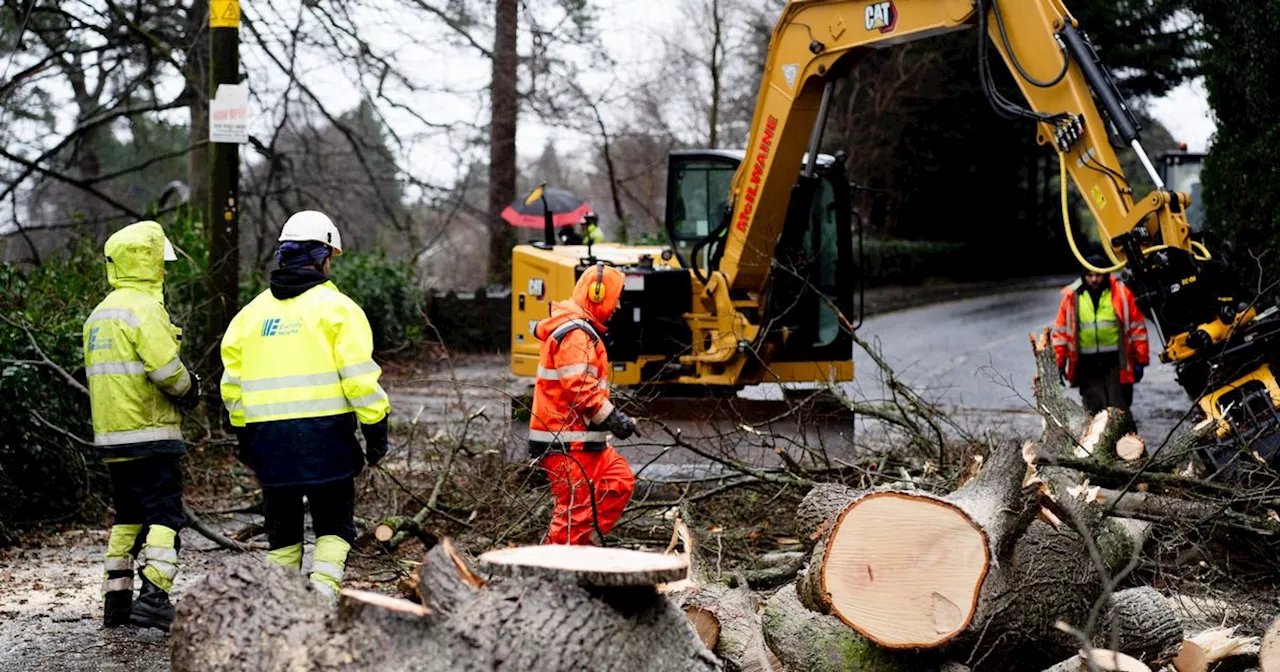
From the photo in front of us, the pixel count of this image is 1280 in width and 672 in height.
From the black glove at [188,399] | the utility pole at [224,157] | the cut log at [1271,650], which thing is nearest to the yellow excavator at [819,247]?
the cut log at [1271,650]

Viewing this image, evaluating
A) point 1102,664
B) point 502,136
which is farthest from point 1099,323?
point 502,136

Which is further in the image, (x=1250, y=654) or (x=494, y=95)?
(x=494, y=95)

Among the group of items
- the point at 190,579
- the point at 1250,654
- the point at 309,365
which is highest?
the point at 309,365

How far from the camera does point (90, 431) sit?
7.91 meters

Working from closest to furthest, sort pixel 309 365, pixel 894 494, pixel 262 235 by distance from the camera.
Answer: pixel 894 494 < pixel 309 365 < pixel 262 235

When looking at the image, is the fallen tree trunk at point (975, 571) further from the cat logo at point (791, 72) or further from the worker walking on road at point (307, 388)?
the cat logo at point (791, 72)

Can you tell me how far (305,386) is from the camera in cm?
503

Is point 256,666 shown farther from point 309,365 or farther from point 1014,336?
point 1014,336

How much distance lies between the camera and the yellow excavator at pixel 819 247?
6730 mm

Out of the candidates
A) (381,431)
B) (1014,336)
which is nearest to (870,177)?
(1014,336)

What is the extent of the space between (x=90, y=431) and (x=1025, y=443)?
5.41 metres

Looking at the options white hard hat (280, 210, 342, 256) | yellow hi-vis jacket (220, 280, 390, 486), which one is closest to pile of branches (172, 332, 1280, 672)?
yellow hi-vis jacket (220, 280, 390, 486)

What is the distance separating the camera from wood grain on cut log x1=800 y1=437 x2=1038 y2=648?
4.20 m

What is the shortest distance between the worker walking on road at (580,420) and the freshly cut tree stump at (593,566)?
227 centimetres
